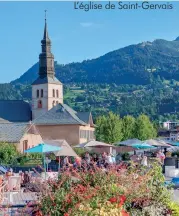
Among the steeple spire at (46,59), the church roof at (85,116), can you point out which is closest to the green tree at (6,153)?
the church roof at (85,116)

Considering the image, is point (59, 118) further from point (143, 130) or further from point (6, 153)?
point (6, 153)

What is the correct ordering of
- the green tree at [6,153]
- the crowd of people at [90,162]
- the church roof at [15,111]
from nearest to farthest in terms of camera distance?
1. the crowd of people at [90,162]
2. the green tree at [6,153]
3. the church roof at [15,111]

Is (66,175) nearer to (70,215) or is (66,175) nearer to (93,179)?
(93,179)

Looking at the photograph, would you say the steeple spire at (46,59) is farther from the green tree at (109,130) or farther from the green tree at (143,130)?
the green tree at (143,130)

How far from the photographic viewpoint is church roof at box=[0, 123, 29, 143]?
54659mm

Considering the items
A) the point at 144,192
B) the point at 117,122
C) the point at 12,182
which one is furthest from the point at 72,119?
the point at 144,192

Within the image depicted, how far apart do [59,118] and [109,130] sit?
31.9ft

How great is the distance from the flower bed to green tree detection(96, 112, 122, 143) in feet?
256

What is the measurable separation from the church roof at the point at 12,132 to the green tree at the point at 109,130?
32.6 meters

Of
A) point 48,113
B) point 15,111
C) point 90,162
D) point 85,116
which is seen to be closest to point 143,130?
point 85,116

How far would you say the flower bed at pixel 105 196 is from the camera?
813 cm

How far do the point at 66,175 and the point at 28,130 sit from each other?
48.5 m

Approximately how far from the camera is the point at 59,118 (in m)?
83.8

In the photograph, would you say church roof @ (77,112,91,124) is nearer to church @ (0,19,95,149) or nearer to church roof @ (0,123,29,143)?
church @ (0,19,95,149)
